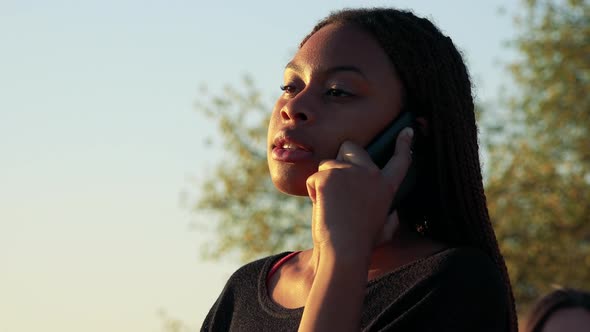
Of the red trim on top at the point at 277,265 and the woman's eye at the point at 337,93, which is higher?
the woman's eye at the point at 337,93

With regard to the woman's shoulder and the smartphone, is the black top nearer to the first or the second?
the smartphone

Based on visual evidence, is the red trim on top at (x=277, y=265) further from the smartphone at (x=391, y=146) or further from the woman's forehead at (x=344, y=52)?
the woman's forehead at (x=344, y=52)

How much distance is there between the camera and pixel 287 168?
3.22 metres

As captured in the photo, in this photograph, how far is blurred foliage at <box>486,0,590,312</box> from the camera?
A: 21.7 m

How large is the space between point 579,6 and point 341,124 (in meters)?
20.4

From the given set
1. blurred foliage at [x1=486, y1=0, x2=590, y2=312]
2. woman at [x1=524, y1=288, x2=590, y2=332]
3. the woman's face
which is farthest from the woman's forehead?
blurred foliage at [x1=486, y1=0, x2=590, y2=312]

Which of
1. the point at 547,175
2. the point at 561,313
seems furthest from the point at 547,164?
the point at 561,313

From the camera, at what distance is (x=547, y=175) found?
70.6 ft

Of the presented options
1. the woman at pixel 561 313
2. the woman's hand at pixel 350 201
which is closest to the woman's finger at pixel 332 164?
the woman's hand at pixel 350 201

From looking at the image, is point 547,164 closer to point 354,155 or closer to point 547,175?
point 547,175

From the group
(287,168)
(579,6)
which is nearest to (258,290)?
(287,168)

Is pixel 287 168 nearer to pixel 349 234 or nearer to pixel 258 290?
pixel 349 234

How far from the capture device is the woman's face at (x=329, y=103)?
10.5 ft

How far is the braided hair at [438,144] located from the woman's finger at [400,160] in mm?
133
